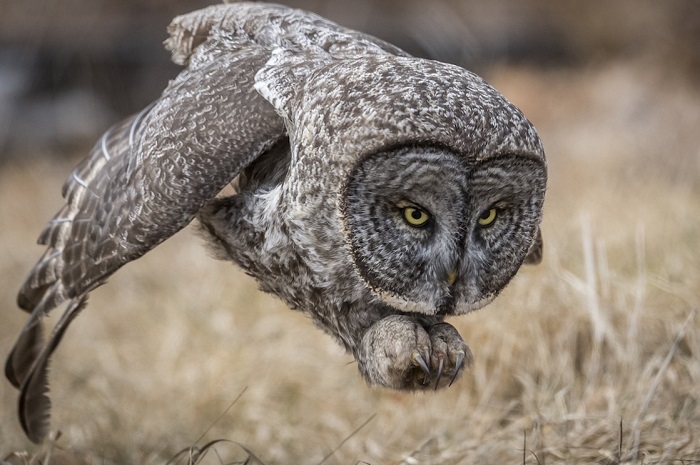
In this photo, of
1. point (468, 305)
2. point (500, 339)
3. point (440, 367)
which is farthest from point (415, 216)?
point (500, 339)

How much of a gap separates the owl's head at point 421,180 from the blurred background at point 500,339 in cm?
103

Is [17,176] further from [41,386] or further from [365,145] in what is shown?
[365,145]

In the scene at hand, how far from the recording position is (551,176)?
31.1 feet

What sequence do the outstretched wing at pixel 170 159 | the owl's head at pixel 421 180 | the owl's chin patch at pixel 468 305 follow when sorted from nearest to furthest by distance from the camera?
the owl's head at pixel 421 180
the owl's chin patch at pixel 468 305
the outstretched wing at pixel 170 159

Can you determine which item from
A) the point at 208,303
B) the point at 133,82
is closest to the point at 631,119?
the point at 208,303

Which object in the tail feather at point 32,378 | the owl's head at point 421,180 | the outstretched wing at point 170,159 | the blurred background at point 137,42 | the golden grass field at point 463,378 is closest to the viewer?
the owl's head at point 421,180

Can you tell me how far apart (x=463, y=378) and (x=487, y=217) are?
8.15 feet

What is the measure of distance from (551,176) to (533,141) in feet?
21.0

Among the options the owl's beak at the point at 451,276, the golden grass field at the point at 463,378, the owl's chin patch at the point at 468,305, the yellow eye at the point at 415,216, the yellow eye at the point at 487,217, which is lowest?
the golden grass field at the point at 463,378

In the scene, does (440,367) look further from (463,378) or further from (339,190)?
(463,378)

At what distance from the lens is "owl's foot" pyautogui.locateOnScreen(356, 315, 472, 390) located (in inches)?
128

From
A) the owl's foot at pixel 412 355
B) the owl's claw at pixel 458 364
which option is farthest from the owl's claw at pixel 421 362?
the owl's claw at pixel 458 364

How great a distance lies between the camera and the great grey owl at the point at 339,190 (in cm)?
313

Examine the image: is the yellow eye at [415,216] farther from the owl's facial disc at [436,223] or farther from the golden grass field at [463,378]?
the golden grass field at [463,378]
